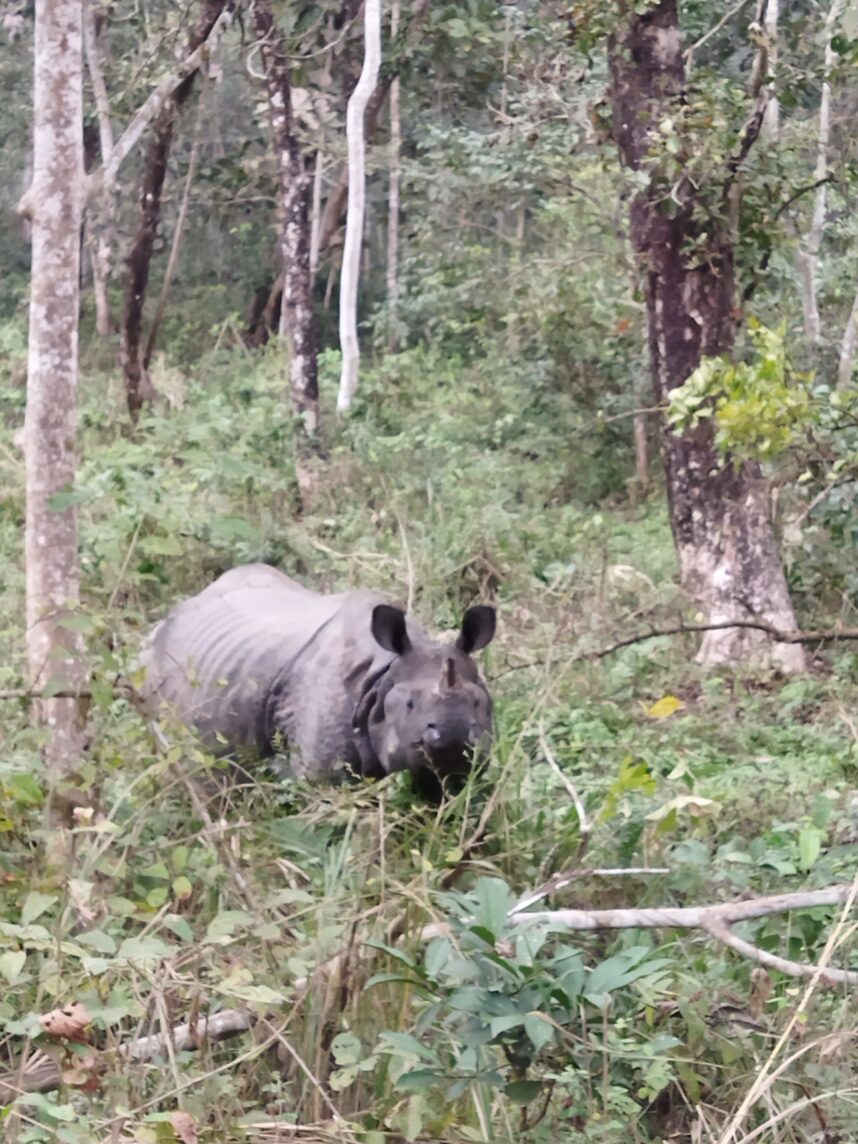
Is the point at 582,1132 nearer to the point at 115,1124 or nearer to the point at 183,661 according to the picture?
the point at 115,1124

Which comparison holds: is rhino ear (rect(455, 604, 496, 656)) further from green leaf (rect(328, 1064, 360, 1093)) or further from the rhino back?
green leaf (rect(328, 1064, 360, 1093))

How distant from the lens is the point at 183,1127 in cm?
299

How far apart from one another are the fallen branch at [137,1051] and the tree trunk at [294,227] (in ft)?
26.3

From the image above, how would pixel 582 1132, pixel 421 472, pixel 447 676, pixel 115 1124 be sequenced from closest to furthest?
pixel 115 1124 → pixel 582 1132 → pixel 447 676 → pixel 421 472

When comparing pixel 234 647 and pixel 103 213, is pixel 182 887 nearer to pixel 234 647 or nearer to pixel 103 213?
pixel 234 647

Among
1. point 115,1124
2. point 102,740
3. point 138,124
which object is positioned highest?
point 138,124

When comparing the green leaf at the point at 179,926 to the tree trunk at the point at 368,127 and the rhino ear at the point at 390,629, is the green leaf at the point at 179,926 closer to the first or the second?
the rhino ear at the point at 390,629

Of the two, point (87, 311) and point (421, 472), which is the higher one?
point (87, 311)

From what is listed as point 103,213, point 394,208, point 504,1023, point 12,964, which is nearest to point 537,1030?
point 504,1023

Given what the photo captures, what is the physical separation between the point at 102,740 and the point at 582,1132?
1.80 m

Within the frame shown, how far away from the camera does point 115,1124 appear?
9.77 ft

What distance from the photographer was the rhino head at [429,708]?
4.78 meters

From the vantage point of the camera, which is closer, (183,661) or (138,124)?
(183,661)

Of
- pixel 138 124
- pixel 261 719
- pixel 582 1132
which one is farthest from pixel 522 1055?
pixel 138 124
